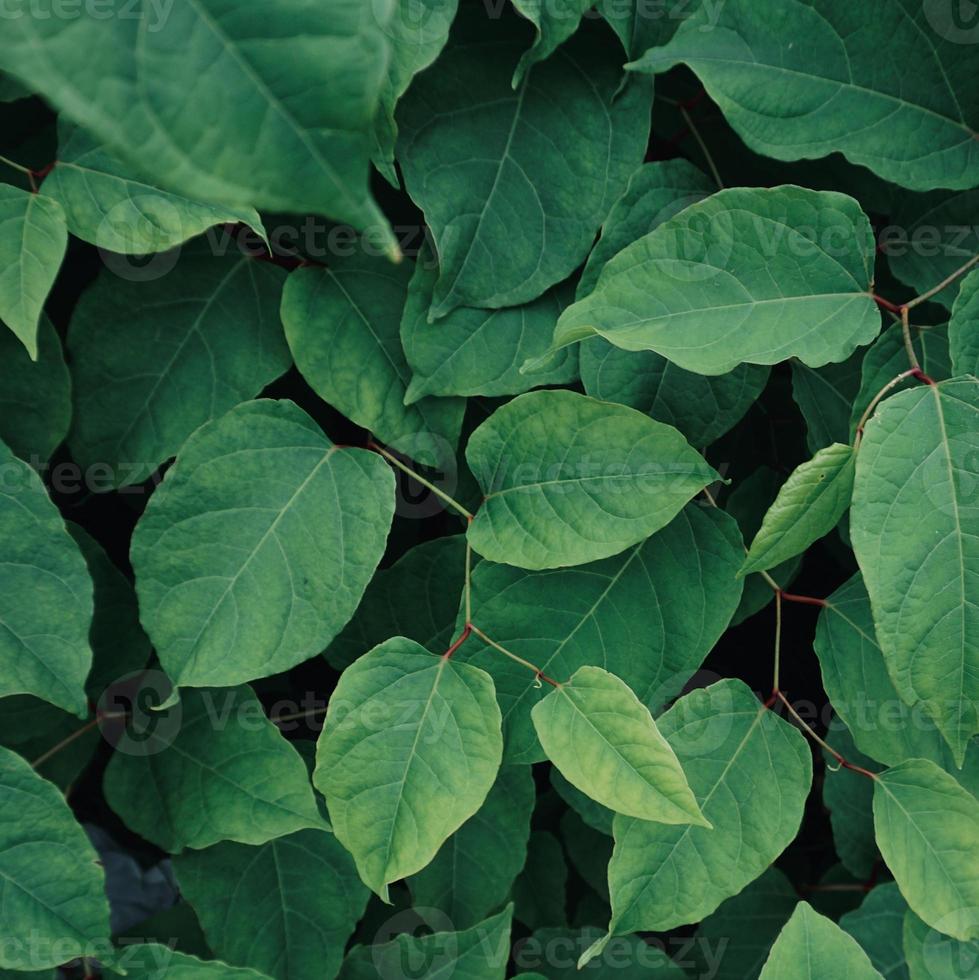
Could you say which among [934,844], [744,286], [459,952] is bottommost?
[459,952]

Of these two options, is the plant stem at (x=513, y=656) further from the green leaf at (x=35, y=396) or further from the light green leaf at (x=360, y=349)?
the green leaf at (x=35, y=396)

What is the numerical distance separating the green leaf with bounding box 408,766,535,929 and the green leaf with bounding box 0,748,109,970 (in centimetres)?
31

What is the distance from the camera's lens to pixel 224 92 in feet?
1.29

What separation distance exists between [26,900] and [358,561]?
14.2 inches

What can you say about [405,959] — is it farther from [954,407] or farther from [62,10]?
[62,10]

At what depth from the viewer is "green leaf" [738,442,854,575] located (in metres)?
0.70

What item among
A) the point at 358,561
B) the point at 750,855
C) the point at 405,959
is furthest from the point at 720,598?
the point at 405,959

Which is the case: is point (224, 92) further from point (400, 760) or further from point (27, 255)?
point (400, 760)

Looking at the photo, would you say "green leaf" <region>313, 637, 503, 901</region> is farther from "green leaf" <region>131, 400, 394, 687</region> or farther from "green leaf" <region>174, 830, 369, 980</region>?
"green leaf" <region>174, 830, 369, 980</region>

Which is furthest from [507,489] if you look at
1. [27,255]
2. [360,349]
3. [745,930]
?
[745,930]

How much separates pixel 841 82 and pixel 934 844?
0.64m

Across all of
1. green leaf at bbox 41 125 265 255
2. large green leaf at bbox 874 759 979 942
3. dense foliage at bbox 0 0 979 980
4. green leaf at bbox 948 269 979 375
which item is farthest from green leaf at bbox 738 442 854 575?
green leaf at bbox 41 125 265 255

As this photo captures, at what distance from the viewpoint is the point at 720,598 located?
83 centimetres

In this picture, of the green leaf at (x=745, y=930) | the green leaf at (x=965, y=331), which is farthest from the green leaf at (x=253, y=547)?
the green leaf at (x=745, y=930)
